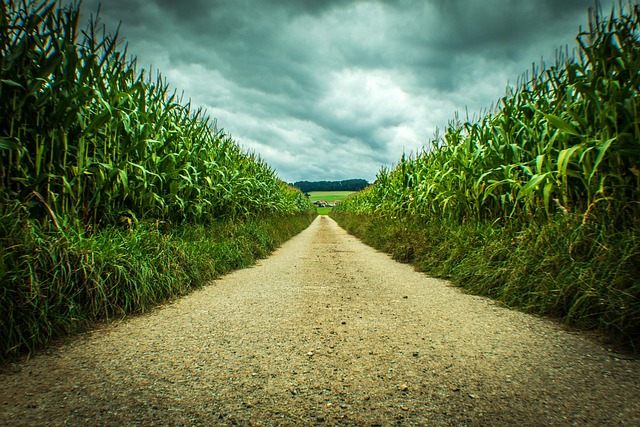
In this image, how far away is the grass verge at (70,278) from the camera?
1896mm

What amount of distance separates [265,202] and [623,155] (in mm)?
8701

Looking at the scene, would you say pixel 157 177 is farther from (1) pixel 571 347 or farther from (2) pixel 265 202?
(2) pixel 265 202

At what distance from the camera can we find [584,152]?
2.71 metres

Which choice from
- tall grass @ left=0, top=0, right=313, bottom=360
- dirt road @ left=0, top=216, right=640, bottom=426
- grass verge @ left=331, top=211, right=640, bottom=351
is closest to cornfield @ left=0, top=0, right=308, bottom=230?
tall grass @ left=0, top=0, right=313, bottom=360

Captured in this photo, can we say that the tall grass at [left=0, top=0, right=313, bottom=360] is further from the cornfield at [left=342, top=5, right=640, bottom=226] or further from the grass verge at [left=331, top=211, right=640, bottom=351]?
the cornfield at [left=342, top=5, right=640, bottom=226]

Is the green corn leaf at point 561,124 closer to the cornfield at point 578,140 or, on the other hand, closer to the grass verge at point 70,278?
the cornfield at point 578,140

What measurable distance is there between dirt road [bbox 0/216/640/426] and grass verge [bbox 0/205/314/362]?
172mm

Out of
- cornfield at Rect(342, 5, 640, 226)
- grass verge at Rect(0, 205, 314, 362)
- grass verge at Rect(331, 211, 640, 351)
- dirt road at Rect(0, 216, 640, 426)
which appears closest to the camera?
dirt road at Rect(0, 216, 640, 426)

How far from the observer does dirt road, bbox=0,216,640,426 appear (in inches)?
51.3

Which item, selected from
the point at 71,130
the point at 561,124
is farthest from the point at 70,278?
the point at 561,124

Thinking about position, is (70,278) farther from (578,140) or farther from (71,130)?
(578,140)

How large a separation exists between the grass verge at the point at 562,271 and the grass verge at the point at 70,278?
10.4 ft

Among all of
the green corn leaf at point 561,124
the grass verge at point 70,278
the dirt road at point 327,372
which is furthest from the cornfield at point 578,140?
the grass verge at point 70,278

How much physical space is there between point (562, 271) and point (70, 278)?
3612 mm
